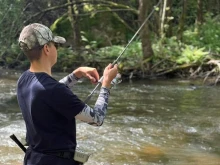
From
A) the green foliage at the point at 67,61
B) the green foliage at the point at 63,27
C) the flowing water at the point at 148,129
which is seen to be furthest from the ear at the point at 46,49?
the green foliage at the point at 63,27

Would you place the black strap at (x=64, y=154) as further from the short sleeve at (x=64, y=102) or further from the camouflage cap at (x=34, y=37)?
the camouflage cap at (x=34, y=37)

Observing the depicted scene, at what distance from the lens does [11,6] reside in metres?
13.4

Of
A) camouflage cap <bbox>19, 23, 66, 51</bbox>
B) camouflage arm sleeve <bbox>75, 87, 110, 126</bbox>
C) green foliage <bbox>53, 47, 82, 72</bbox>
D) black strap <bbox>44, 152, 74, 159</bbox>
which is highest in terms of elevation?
camouflage cap <bbox>19, 23, 66, 51</bbox>

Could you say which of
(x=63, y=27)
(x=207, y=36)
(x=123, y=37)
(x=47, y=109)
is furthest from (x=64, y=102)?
(x=63, y=27)

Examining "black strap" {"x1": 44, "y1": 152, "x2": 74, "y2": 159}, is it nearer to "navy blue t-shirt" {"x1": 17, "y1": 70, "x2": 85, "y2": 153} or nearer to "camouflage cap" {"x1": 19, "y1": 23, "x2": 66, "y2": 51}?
"navy blue t-shirt" {"x1": 17, "y1": 70, "x2": 85, "y2": 153}

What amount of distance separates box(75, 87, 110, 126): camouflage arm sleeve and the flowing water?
9.88 feet

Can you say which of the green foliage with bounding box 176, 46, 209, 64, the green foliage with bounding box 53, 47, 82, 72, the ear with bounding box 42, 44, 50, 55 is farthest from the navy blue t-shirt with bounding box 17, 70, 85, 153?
the green foliage with bounding box 53, 47, 82, 72

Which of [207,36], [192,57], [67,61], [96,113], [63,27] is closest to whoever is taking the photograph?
[96,113]

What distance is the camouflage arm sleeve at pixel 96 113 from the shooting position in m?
2.45

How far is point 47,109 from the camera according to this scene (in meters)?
2.41

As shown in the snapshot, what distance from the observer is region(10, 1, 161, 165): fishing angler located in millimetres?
2385

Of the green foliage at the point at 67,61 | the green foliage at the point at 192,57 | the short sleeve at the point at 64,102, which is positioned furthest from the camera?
the green foliage at the point at 67,61

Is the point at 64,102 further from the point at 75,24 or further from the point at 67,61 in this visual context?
the point at 75,24

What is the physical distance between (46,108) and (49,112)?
27 millimetres
